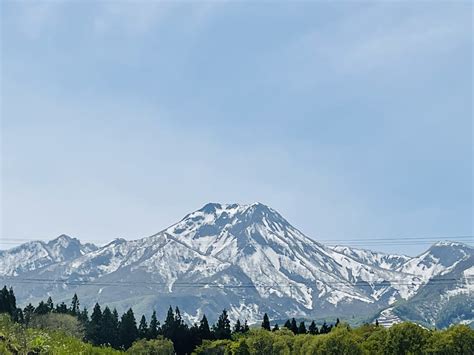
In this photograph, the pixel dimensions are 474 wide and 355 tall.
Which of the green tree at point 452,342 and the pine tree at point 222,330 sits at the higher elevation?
the pine tree at point 222,330

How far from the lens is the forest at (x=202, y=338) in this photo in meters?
85.8

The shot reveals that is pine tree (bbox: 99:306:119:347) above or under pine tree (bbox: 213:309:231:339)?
above

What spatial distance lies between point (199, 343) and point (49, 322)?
127 ft

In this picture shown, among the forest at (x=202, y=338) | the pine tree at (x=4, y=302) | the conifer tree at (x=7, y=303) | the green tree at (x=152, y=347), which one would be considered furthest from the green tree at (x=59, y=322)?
the green tree at (x=152, y=347)

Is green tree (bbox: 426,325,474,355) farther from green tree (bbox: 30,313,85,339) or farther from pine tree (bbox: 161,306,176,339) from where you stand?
green tree (bbox: 30,313,85,339)

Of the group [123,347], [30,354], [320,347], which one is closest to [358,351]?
[320,347]

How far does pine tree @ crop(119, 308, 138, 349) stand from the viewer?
553 feet

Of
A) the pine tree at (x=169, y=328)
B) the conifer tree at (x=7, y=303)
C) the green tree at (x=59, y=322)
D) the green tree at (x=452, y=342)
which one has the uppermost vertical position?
the conifer tree at (x=7, y=303)

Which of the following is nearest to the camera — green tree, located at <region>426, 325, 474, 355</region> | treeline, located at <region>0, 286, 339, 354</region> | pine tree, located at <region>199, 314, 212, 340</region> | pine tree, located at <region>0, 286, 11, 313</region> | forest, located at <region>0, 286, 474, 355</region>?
forest, located at <region>0, 286, 474, 355</region>

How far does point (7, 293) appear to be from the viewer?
6398 inches

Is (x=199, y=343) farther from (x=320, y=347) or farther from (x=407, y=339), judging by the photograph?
(x=407, y=339)

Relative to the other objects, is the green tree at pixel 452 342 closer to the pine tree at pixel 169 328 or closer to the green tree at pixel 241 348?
the green tree at pixel 241 348

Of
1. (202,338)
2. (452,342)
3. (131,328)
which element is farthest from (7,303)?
(452,342)

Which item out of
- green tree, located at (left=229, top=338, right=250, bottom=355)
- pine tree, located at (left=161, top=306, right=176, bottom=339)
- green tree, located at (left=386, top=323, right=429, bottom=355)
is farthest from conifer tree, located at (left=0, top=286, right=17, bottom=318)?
green tree, located at (left=386, top=323, right=429, bottom=355)
